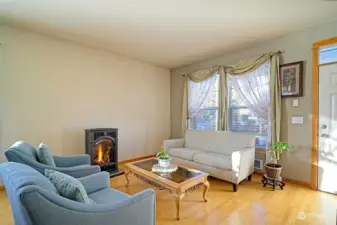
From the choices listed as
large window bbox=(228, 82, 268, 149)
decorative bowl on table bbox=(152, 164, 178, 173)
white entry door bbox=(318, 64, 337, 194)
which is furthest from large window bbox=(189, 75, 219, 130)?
decorative bowl on table bbox=(152, 164, 178, 173)

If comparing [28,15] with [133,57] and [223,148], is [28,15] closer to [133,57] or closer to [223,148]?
[133,57]

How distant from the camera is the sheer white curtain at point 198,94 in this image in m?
4.47

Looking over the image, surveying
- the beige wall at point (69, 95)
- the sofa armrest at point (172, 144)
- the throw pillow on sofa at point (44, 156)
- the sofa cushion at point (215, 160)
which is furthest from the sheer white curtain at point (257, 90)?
the throw pillow on sofa at point (44, 156)

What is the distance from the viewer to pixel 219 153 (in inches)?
137

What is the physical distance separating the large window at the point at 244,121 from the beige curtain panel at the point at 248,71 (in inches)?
5.4

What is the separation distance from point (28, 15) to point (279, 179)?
4575mm

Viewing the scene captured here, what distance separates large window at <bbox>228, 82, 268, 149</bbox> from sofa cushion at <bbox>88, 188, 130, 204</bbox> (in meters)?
2.99

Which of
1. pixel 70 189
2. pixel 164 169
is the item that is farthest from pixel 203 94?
pixel 70 189

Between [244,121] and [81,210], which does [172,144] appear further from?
[81,210]

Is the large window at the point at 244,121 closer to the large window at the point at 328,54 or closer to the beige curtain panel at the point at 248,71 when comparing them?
the beige curtain panel at the point at 248,71

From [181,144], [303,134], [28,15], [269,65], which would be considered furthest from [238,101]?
[28,15]

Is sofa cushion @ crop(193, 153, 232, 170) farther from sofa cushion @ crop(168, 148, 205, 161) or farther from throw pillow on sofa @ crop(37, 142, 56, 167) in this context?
throw pillow on sofa @ crop(37, 142, 56, 167)

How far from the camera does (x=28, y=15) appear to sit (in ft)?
8.36

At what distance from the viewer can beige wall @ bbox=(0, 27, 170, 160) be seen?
9.55ft
